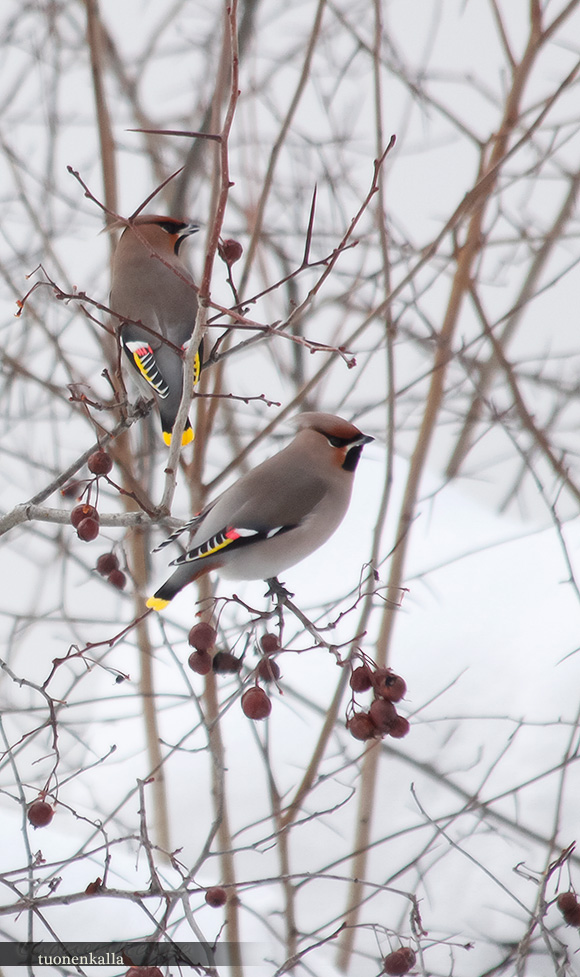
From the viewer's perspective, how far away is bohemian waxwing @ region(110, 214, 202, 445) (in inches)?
111

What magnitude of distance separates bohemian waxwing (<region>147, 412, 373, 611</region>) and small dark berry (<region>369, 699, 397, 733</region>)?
56 cm

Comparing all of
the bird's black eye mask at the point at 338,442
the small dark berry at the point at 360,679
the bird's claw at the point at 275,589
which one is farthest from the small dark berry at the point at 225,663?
the bird's black eye mask at the point at 338,442

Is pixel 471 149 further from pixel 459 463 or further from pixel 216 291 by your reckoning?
pixel 459 463

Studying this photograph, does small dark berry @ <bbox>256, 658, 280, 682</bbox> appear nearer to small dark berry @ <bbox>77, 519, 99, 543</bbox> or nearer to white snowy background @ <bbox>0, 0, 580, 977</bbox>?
white snowy background @ <bbox>0, 0, 580, 977</bbox>

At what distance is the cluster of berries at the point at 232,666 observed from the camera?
1749 millimetres

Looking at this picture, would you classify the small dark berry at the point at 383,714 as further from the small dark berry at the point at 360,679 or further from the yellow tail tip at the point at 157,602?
the yellow tail tip at the point at 157,602

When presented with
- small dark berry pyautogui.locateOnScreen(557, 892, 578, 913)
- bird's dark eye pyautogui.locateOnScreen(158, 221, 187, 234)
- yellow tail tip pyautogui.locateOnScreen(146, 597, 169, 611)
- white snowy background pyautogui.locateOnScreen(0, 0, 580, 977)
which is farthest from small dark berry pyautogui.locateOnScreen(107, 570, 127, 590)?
bird's dark eye pyautogui.locateOnScreen(158, 221, 187, 234)

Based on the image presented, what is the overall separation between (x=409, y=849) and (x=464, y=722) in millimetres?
398

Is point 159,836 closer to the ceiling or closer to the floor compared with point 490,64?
closer to the floor

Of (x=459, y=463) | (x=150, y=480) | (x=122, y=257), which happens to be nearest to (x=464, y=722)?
(x=459, y=463)

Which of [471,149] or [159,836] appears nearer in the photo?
[159,836]

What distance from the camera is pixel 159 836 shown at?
3.02 m

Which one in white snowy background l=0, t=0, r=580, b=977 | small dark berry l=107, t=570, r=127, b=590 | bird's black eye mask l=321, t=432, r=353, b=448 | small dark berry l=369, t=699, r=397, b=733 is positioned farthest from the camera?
white snowy background l=0, t=0, r=580, b=977

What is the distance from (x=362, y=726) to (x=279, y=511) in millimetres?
722
